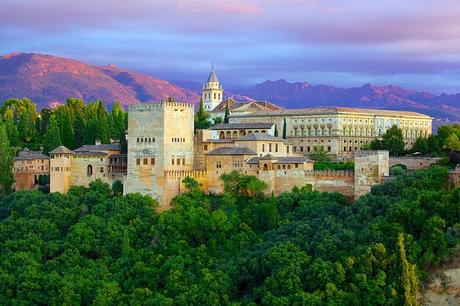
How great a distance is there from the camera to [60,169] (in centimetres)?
4853

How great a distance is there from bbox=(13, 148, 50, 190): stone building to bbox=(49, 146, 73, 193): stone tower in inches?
163

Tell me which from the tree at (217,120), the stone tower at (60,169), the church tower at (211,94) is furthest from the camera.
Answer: the church tower at (211,94)

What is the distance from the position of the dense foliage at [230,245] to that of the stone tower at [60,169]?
1.05 metres

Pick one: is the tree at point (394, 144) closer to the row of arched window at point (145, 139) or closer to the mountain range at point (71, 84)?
the row of arched window at point (145, 139)

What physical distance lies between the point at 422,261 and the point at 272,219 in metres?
8.57

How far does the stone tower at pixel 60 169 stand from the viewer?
48.3 meters

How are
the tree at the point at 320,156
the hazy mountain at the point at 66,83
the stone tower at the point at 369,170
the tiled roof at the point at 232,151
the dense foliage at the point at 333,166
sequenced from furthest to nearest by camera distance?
the hazy mountain at the point at 66,83
the tree at the point at 320,156
the dense foliage at the point at 333,166
the tiled roof at the point at 232,151
the stone tower at the point at 369,170

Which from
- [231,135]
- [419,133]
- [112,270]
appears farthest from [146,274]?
[419,133]

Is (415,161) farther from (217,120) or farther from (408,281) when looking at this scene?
(217,120)

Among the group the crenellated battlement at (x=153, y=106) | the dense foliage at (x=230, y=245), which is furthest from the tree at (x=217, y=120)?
the dense foliage at (x=230, y=245)

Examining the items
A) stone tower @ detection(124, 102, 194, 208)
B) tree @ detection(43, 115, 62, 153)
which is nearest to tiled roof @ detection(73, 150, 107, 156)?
stone tower @ detection(124, 102, 194, 208)

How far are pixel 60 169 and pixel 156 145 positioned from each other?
6.16m

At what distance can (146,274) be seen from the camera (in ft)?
128

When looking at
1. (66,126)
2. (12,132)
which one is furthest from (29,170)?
(12,132)
